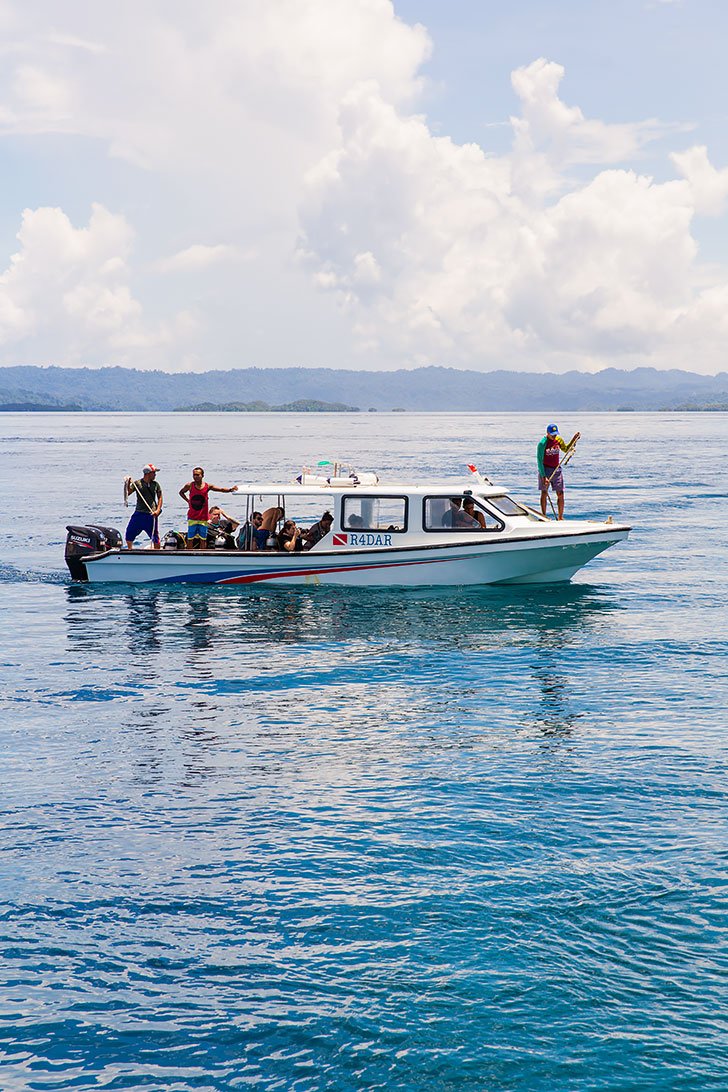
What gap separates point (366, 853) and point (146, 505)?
1836 centimetres

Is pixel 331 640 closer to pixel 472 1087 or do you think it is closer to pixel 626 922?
pixel 626 922

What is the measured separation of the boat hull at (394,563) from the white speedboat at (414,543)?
0.02 meters

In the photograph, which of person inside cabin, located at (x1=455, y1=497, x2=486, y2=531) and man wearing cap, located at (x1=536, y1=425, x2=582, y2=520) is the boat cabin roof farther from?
man wearing cap, located at (x1=536, y1=425, x2=582, y2=520)

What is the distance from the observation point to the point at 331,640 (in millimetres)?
22281

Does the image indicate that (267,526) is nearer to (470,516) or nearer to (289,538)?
(289,538)

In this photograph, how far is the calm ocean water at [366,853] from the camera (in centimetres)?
844

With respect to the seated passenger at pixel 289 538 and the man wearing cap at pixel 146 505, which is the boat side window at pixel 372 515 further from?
the man wearing cap at pixel 146 505

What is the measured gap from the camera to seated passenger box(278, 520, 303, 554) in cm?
2694

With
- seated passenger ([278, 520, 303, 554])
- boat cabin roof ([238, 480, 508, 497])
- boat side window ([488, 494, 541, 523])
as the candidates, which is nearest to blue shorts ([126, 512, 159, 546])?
boat cabin roof ([238, 480, 508, 497])

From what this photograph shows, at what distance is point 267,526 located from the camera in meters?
26.9

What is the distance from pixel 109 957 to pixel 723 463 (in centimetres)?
7682

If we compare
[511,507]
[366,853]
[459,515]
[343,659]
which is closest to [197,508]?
[459,515]

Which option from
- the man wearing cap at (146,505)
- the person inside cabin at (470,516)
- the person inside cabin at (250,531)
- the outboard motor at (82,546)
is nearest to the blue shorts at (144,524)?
the man wearing cap at (146,505)

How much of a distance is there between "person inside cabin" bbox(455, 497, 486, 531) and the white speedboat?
1.0 inches
